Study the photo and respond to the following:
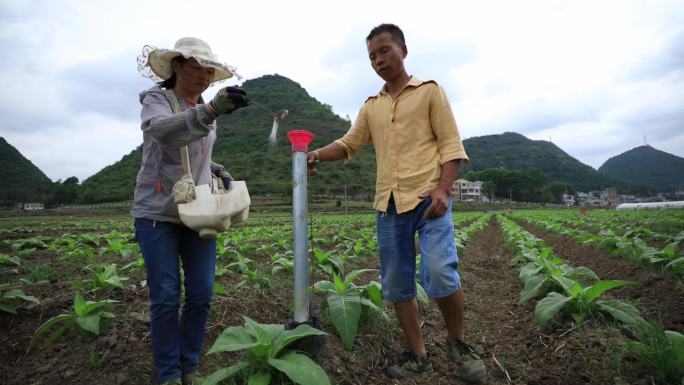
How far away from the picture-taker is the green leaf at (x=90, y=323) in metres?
2.54

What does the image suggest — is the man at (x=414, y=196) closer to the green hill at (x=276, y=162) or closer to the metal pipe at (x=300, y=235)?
the metal pipe at (x=300, y=235)

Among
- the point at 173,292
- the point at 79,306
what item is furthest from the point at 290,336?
the point at 79,306

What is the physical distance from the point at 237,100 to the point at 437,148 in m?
1.29

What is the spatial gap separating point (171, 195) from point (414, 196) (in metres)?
1.48

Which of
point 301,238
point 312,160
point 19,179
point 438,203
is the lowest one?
point 301,238

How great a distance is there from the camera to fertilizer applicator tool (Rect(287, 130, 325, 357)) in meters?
2.13

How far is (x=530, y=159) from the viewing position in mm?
153375

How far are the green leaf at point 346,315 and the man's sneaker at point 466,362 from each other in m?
0.67

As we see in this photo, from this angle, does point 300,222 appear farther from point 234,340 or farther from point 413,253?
point 413,253

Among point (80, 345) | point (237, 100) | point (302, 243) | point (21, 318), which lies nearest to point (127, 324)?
point (80, 345)

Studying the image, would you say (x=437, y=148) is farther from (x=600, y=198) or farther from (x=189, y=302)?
(x=600, y=198)

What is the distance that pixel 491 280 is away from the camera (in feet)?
19.6

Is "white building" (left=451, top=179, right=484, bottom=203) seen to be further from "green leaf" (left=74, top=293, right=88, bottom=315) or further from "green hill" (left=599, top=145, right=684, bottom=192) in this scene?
"green leaf" (left=74, top=293, right=88, bottom=315)

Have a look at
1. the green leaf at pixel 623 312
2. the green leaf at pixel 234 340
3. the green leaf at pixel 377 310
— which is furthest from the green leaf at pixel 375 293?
the green leaf at pixel 623 312
